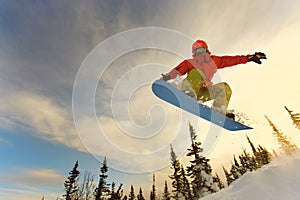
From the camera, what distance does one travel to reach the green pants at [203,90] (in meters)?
8.70

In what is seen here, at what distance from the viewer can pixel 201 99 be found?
30.0 ft

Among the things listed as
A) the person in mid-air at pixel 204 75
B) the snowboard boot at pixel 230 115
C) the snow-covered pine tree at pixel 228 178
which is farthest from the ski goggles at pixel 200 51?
the snow-covered pine tree at pixel 228 178

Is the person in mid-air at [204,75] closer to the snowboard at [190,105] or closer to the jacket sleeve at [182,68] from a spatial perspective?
the jacket sleeve at [182,68]

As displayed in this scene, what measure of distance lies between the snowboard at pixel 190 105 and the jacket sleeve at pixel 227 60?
6.55ft

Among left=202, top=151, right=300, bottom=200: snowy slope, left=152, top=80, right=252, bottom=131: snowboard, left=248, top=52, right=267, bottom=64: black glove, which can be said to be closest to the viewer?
left=202, top=151, right=300, bottom=200: snowy slope

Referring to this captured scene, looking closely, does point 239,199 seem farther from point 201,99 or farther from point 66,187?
point 66,187

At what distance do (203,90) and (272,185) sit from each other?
14.9 feet

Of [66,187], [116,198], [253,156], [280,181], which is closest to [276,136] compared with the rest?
[253,156]

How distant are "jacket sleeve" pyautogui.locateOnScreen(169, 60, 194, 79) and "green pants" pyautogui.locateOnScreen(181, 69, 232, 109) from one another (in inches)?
8.5

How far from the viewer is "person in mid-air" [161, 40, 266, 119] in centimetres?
845

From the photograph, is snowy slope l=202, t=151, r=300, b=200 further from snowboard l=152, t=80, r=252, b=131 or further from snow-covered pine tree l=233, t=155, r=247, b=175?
snow-covered pine tree l=233, t=155, r=247, b=175

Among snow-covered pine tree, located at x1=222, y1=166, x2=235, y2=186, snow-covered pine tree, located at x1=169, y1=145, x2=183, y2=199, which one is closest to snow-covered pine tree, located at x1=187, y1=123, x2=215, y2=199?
snow-covered pine tree, located at x1=169, y1=145, x2=183, y2=199

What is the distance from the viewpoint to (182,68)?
28.9 feet

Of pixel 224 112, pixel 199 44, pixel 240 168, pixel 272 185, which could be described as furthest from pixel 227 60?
pixel 240 168
